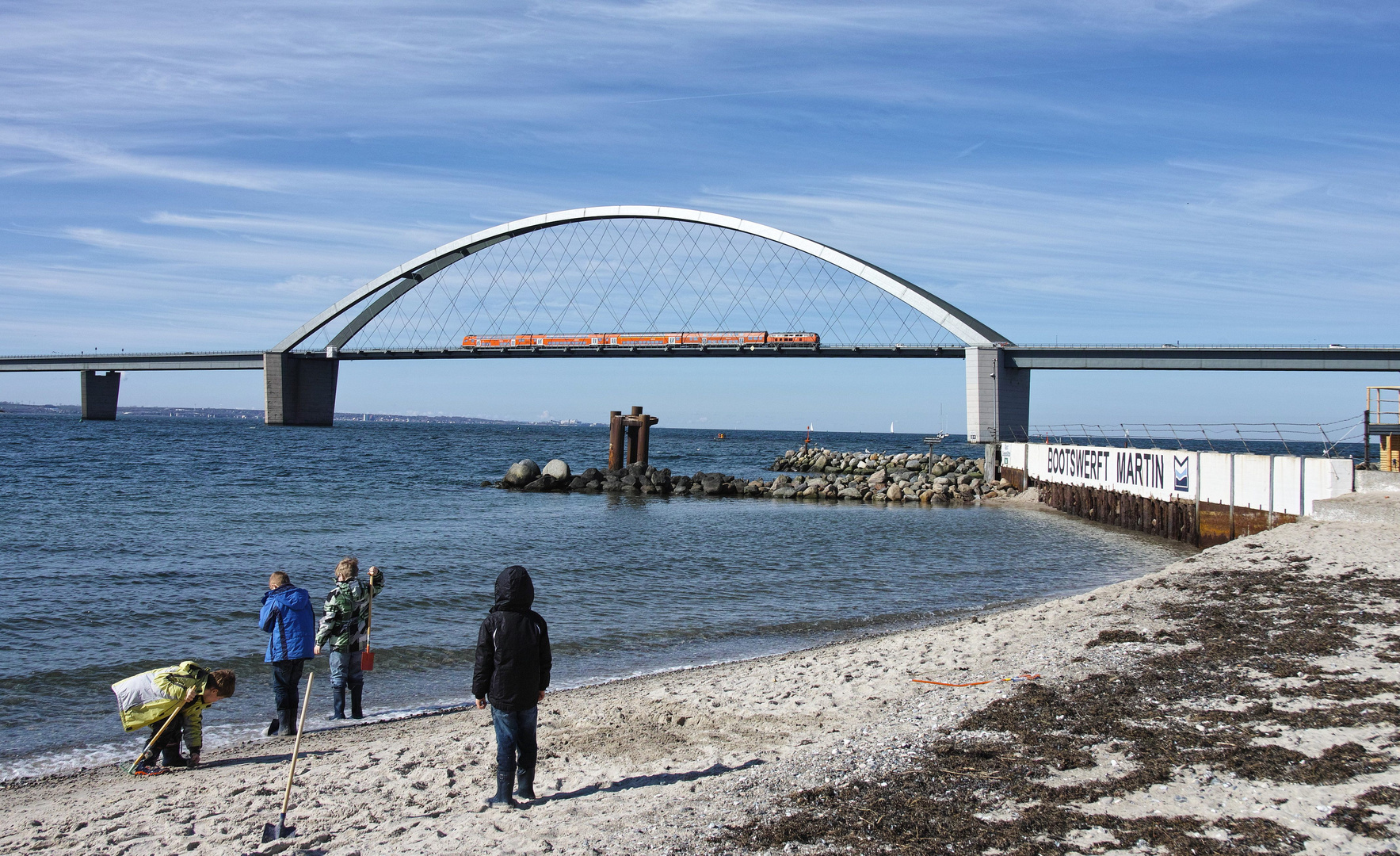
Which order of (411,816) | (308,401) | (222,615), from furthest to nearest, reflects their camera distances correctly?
(308,401)
(222,615)
(411,816)

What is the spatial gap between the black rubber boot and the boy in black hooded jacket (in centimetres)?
12

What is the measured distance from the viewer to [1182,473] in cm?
2478

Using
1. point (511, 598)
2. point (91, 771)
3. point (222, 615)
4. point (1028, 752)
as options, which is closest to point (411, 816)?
point (511, 598)

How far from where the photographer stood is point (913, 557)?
72.2ft

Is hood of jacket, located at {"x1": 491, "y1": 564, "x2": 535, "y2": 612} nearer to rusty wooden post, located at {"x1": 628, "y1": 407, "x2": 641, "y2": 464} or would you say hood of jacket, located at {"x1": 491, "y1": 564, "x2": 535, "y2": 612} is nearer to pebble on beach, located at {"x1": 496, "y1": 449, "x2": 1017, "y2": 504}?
pebble on beach, located at {"x1": 496, "y1": 449, "x2": 1017, "y2": 504}

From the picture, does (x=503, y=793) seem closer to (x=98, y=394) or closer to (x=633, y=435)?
(x=633, y=435)

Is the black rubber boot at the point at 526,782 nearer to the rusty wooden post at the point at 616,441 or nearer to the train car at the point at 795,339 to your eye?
the rusty wooden post at the point at 616,441

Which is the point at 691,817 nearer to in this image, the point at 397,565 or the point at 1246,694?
the point at 1246,694

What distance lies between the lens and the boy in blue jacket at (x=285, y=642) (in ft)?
27.7

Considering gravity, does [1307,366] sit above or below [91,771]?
above

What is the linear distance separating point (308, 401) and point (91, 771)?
111905 millimetres

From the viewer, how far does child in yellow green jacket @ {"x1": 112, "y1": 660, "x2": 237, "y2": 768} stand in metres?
7.38

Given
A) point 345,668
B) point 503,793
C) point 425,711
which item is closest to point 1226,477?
point 425,711

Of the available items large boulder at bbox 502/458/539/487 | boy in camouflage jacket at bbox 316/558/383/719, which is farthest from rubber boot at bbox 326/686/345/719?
large boulder at bbox 502/458/539/487
